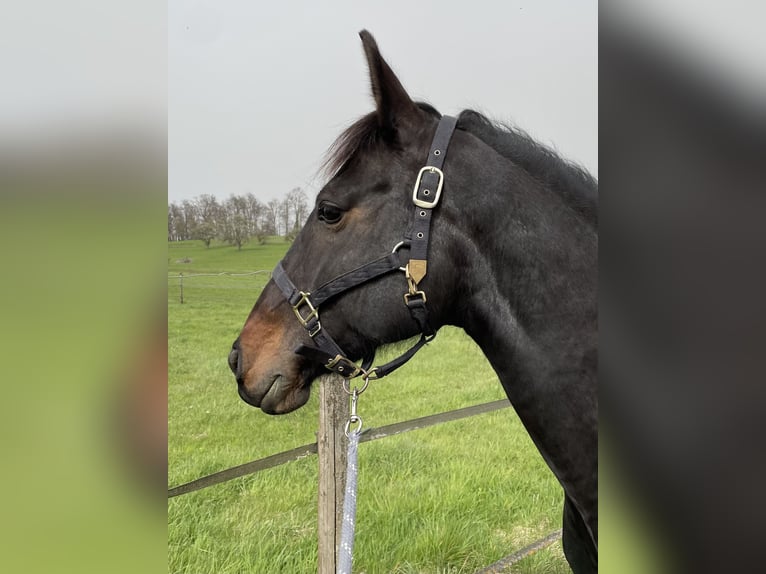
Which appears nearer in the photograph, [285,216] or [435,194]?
[435,194]

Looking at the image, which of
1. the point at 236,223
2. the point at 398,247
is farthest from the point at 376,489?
the point at 236,223

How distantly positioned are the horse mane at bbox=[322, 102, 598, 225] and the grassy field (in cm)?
86

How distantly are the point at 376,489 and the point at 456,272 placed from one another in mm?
3209

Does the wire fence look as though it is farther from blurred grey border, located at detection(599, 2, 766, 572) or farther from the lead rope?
blurred grey border, located at detection(599, 2, 766, 572)

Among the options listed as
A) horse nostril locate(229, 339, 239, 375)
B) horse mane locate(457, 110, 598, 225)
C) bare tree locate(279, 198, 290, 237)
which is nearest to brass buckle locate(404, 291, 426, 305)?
horse mane locate(457, 110, 598, 225)

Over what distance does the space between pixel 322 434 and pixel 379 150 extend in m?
1.82

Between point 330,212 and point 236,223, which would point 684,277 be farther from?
point 236,223

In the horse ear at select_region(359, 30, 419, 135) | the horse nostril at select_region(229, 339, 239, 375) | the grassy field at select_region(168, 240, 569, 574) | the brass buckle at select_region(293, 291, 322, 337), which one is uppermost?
the horse ear at select_region(359, 30, 419, 135)

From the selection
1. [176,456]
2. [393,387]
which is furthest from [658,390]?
[393,387]

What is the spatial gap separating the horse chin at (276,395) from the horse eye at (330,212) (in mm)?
654

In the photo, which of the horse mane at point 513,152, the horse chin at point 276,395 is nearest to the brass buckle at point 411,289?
the horse mane at point 513,152

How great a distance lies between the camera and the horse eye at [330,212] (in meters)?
2.01

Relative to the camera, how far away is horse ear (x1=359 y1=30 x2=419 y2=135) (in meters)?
1.85

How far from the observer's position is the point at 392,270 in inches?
76.2
